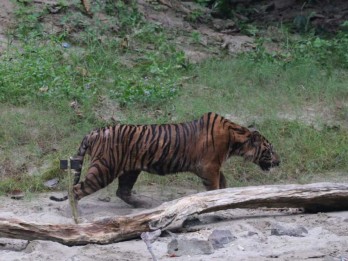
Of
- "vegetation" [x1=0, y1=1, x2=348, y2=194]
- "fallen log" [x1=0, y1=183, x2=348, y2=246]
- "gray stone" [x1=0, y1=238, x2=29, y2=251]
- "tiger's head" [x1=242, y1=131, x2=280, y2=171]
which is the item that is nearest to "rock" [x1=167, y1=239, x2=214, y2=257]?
"fallen log" [x1=0, y1=183, x2=348, y2=246]

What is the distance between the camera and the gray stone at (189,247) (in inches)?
245

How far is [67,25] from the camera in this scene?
11.3 m

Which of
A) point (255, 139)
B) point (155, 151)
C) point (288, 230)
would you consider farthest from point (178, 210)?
point (255, 139)

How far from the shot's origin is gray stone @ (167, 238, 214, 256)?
245 inches

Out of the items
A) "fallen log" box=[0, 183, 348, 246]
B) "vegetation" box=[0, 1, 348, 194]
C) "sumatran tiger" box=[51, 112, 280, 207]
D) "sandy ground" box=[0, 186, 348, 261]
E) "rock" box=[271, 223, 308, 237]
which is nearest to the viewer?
"sandy ground" box=[0, 186, 348, 261]

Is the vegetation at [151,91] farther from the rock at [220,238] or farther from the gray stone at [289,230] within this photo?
the rock at [220,238]

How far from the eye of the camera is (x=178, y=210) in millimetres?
6559

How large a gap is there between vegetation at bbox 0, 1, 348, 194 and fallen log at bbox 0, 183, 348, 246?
1.53 metres

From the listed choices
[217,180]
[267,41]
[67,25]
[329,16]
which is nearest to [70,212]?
[217,180]

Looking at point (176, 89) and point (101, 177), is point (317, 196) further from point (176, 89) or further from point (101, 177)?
point (176, 89)

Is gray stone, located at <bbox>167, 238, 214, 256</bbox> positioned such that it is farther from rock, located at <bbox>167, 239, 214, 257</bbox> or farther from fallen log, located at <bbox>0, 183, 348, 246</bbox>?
fallen log, located at <bbox>0, 183, 348, 246</bbox>

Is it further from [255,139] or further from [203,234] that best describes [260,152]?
[203,234]

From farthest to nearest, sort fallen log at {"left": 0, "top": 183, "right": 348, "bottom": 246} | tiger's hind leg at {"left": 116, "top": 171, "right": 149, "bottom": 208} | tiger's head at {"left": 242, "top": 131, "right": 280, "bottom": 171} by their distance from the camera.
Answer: tiger's head at {"left": 242, "top": 131, "right": 280, "bottom": 171}, tiger's hind leg at {"left": 116, "top": 171, "right": 149, "bottom": 208}, fallen log at {"left": 0, "top": 183, "right": 348, "bottom": 246}

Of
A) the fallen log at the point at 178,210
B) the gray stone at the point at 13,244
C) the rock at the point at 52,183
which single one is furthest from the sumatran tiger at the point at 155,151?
the gray stone at the point at 13,244
